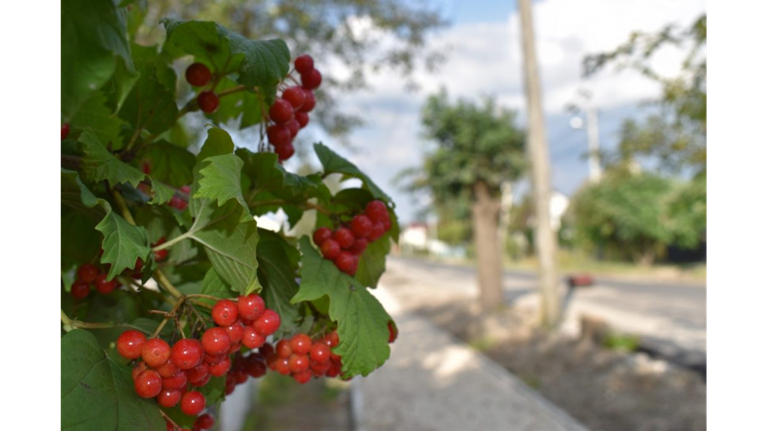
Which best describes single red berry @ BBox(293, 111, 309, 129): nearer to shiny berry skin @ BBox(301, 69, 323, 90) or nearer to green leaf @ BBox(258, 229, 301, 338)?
shiny berry skin @ BBox(301, 69, 323, 90)

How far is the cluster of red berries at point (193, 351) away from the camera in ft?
2.43

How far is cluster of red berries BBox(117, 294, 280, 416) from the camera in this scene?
0.74 m

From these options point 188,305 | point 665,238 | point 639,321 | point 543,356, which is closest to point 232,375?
point 188,305

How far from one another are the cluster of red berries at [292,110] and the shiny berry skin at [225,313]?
315mm

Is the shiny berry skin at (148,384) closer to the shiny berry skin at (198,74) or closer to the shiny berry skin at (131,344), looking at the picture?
the shiny berry skin at (131,344)

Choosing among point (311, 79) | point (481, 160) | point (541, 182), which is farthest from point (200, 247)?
point (481, 160)

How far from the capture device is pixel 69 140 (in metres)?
0.88

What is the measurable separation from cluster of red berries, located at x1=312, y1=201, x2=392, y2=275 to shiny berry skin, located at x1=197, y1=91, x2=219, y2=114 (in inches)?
11.1

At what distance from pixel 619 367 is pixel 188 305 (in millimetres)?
7408

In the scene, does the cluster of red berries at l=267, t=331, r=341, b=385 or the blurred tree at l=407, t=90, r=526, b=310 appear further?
the blurred tree at l=407, t=90, r=526, b=310

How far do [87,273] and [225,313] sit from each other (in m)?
Answer: 0.35

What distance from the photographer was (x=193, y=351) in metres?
0.75

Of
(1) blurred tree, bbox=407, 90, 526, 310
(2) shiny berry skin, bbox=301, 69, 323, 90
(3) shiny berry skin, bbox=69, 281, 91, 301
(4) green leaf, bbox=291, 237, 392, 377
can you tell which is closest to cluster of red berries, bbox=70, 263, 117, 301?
(3) shiny berry skin, bbox=69, 281, 91, 301
